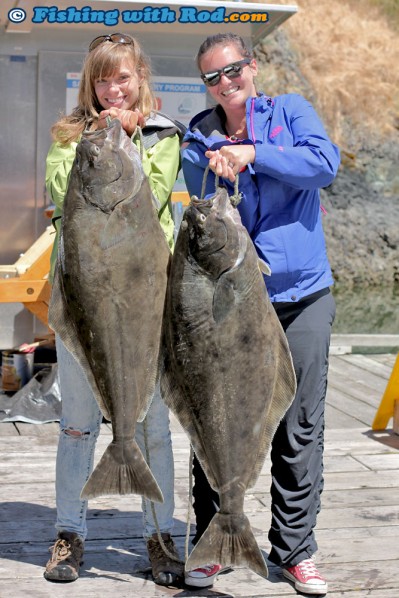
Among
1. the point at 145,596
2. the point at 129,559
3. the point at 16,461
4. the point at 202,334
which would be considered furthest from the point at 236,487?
the point at 16,461

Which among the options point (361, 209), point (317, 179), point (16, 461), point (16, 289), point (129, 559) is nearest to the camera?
point (317, 179)

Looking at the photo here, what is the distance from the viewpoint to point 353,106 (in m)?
25.1

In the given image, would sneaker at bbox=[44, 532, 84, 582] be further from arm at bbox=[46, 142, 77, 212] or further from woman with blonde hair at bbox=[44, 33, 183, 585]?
arm at bbox=[46, 142, 77, 212]

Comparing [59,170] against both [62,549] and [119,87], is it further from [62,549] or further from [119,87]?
[62,549]

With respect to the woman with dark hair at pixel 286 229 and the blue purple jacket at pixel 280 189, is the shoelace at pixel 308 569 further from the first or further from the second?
the blue purple jacket at pixel 280 189

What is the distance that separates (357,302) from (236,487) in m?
16.9

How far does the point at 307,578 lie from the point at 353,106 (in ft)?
72.7

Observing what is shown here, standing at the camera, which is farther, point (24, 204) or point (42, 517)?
point (24, 204)

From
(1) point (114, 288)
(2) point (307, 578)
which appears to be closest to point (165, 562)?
(2) point (307, 578)

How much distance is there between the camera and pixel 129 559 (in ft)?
14.5

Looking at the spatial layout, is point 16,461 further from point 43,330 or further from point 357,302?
point 357,302

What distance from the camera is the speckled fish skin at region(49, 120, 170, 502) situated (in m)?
3.34

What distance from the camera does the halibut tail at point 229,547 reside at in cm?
348

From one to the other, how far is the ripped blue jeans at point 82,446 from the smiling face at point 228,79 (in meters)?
1.18
